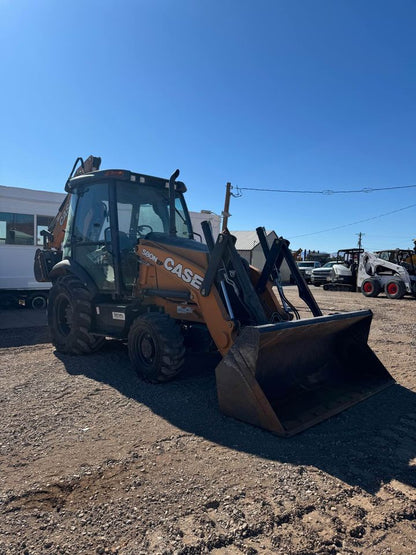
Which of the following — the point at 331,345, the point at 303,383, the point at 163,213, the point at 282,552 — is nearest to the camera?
the point at 282,552

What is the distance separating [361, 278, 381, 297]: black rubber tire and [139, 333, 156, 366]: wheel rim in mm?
17075

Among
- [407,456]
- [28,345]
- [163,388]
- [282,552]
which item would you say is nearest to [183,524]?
[282,552]

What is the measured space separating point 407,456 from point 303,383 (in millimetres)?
1399

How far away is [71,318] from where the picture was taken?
621 centimetres

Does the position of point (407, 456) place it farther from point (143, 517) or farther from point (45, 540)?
point (45, 540)

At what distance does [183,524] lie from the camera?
8.02 feet

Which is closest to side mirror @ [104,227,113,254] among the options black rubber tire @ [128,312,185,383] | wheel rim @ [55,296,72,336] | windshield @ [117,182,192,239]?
windshield @ [117,182,192,239]

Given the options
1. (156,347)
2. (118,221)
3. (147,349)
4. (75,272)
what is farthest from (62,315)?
(156,347)

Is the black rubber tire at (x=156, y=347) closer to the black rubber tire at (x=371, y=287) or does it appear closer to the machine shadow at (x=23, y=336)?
the machine shadow at (x=23, y=336)

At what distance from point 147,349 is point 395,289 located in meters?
16.7

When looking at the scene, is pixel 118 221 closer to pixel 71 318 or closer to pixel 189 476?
pixel 71 318

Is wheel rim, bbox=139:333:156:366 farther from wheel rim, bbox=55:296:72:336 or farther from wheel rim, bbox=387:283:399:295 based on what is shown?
wheel rim, bbox=387:283:399:295

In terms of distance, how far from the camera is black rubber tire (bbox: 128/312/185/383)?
15.6 feet

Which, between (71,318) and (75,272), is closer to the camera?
(71,318)
